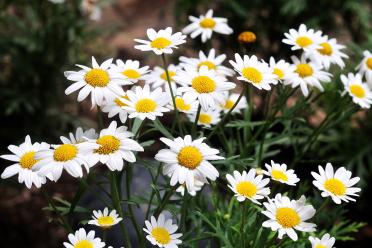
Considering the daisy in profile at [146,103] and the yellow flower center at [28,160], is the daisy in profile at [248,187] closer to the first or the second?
the daisy in profile at [146,103]

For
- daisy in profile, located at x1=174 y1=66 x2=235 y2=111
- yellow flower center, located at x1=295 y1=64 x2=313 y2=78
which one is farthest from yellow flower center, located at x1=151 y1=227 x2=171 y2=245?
yellow flower center, located at x1=295 y1=64 x2=313 y2=78

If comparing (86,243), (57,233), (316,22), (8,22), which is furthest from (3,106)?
(86,243)

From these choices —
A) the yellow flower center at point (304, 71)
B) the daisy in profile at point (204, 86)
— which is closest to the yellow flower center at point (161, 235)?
the daisy in profile at point (204, 86)

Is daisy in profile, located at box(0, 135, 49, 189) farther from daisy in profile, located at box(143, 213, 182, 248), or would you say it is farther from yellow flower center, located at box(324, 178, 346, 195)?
yellow flower center, located at box(324, 178, 346, 195)

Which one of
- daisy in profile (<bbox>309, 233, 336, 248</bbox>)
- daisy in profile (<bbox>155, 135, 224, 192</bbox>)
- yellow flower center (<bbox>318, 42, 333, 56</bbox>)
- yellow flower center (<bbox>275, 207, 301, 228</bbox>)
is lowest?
daisy in profile (<bbox>309, 233, 336, 248</bbox>)

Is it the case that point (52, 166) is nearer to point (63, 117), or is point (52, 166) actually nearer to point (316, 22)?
point (63, 117)

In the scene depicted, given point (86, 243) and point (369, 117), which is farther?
point (369, 117)
